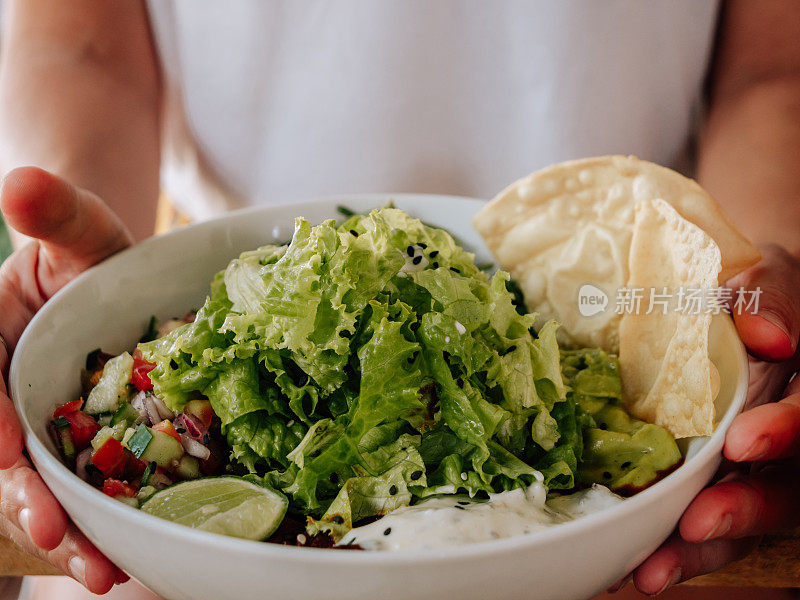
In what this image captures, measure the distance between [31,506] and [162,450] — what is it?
22 centimetres

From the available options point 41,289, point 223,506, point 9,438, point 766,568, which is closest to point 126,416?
point 9,438

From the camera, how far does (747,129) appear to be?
→ 2260mm

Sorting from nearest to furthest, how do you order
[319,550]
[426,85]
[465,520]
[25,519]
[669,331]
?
[319,550]
[465,520]
[25,519]
[669,331]
[426,85]

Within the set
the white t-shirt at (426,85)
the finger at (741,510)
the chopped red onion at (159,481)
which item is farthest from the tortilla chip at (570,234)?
the chopped red onion at (159,481)

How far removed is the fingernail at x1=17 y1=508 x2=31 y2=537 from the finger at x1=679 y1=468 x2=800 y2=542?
108 centimetres

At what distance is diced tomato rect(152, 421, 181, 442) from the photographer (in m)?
1.37

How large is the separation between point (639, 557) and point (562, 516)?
0.47ft

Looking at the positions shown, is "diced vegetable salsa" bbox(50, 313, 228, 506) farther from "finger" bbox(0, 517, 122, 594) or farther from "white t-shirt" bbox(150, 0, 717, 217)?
"white t-shirt" bbox(150, 0, 717, 217)

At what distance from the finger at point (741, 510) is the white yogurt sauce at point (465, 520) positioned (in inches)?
5.3

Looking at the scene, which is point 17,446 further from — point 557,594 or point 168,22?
point 168,22

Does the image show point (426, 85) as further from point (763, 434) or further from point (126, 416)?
point (763, 434)

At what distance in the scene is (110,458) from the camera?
51.9 inches

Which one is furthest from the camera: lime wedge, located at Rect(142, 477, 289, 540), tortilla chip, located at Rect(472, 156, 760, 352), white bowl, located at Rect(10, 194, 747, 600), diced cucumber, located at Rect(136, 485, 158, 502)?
tortilla chip, located at Rect(472, 156, 760, 352)

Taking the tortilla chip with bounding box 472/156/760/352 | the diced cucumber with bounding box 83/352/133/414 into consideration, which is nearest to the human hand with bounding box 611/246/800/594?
the tortilla chip with bounding box 472/156/760/352
